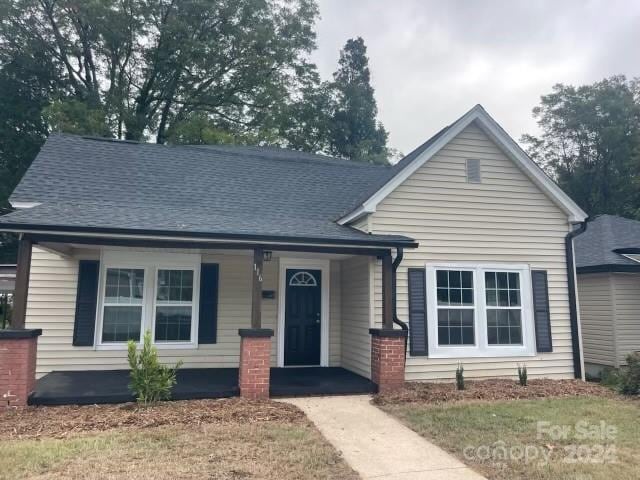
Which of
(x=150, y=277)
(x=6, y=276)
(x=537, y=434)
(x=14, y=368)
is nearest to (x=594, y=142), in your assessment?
(x=537, y=434)

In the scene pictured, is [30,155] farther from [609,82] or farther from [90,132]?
[609,82]

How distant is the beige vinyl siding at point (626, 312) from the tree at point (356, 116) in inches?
797

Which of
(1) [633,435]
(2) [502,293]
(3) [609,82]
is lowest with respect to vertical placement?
(1) [633,435]

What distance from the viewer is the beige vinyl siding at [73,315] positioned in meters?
8.35

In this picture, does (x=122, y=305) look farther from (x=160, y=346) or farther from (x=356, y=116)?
(x=356, y=116)

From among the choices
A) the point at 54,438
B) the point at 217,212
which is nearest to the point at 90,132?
the point at 217,212

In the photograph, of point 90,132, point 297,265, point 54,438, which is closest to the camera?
point 54,438

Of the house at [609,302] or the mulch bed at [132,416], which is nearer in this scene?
the mulch bed at [132,416]

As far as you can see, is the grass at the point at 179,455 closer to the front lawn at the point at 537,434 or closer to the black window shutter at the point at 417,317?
the front lawn at the point at 537,434

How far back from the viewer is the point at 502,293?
893 centimetres

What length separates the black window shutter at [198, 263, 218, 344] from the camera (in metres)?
8.95

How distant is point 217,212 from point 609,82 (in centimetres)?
3042

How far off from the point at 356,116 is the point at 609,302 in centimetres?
2468

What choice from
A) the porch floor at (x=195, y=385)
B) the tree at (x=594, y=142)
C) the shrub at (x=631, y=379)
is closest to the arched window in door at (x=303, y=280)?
the porch floor at (x=195, y=385)
